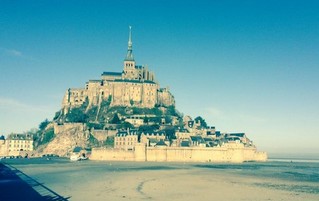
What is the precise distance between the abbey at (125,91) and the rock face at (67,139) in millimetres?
13241

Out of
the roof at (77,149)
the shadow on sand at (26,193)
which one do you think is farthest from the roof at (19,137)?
the shadow on sand at (26,193)

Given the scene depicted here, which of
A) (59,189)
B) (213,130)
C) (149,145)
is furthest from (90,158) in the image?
(59,189)

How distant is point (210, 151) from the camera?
311ft

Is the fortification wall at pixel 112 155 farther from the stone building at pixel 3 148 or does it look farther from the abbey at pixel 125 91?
the stone building at pixel 3 148

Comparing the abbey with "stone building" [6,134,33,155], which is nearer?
the abbey

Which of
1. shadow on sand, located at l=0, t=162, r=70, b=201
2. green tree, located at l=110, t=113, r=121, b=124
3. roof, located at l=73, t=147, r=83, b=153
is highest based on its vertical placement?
green tree, located at l=110, t=113, r=121, b=124

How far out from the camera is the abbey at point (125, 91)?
124 m

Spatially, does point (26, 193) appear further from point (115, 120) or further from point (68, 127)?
point (68, 127)

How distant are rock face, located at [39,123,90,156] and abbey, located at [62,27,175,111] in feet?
43.4

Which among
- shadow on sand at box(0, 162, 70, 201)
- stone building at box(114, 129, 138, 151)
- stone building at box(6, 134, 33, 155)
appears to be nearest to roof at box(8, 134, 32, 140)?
stone building at box(6, 134, 33, 155)

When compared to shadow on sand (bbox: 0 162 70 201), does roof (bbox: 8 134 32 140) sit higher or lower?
higher

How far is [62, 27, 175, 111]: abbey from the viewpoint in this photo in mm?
124000

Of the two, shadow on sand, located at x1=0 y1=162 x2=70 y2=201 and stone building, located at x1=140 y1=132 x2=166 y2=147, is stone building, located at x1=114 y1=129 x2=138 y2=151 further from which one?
shadow on sand, located at x1=0 y1=162 x2=70 y2=201

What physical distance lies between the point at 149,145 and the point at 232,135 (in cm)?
3563
